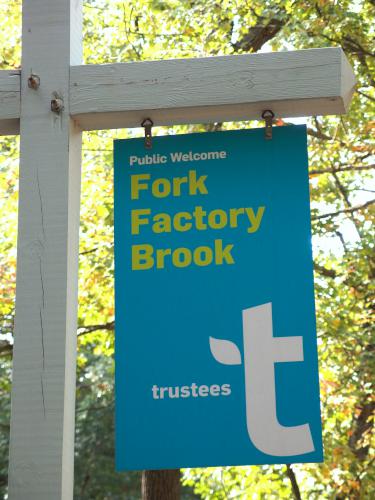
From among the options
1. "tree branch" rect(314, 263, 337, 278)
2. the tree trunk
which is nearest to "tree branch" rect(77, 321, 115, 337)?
the tree trunk

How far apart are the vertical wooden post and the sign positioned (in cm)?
21

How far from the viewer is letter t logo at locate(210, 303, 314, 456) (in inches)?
102

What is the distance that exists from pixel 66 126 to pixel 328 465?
6700mm

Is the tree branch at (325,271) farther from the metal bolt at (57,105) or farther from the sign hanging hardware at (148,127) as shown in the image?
the metal bolt at (57,105)

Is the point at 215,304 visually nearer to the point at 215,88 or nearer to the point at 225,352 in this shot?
the point at 225,352

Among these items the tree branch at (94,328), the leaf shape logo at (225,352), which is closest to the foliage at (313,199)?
the tree branch at (94,328)

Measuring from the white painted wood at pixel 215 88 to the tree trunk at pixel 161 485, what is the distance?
19.8ft

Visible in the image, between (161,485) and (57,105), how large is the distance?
615 cm

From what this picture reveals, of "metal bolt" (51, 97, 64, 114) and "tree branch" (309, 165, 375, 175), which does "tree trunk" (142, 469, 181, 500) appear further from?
"metal bolt" (51, 97, 64, 114)

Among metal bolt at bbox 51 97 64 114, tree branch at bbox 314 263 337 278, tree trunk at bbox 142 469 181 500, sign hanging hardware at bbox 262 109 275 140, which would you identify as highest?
tree branch at bbox 314 263 337 278

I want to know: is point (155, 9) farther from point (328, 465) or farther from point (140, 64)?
point (140, 64)

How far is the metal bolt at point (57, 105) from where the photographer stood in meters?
2.83

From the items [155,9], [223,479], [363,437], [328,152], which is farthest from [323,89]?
[223,479]

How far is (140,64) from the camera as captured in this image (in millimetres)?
2875
